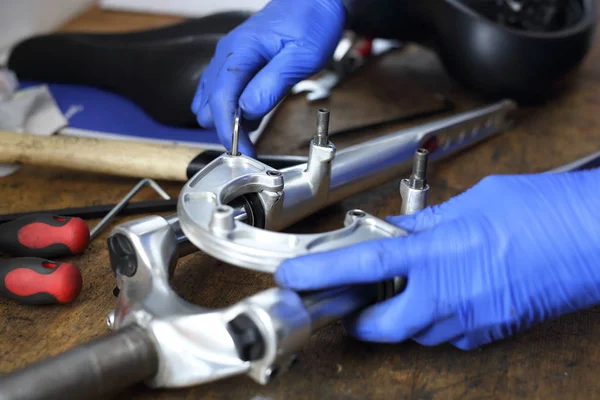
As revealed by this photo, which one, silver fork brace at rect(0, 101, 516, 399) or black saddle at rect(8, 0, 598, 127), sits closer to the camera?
silver fork brace at rect(0, 101, 516, 399)

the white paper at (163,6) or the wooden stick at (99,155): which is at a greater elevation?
the wooden stick at (99,155)

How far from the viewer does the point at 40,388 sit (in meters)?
0.46

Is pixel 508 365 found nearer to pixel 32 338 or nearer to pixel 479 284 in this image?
pixel 479 284

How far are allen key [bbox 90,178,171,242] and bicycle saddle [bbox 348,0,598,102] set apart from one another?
68 centimetres

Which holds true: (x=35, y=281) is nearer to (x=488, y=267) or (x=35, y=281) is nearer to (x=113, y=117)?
(x=488, y=267)

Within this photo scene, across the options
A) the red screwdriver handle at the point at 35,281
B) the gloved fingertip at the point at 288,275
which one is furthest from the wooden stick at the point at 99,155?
the gloved fingertip at the point at 288,275

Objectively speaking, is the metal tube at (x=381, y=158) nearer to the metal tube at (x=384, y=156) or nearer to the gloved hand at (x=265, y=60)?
the metal tube at (x=384, y=156)

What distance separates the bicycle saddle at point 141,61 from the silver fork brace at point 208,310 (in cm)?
47

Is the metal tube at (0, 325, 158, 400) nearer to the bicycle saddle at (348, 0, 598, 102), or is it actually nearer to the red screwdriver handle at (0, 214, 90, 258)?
the red screwdriver handle at (0, 214, 90, 258)

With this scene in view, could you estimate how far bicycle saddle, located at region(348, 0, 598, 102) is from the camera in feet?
3.94

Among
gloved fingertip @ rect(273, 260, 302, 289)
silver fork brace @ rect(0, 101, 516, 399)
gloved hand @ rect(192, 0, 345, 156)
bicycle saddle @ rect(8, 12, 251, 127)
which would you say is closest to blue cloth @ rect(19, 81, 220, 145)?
bicycle saddle @ rect(8, 12, 251, 127)

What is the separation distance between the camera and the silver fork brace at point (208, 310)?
19.1 inches

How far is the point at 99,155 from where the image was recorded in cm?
91

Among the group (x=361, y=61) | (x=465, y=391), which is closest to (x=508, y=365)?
(x=465, y=391)
